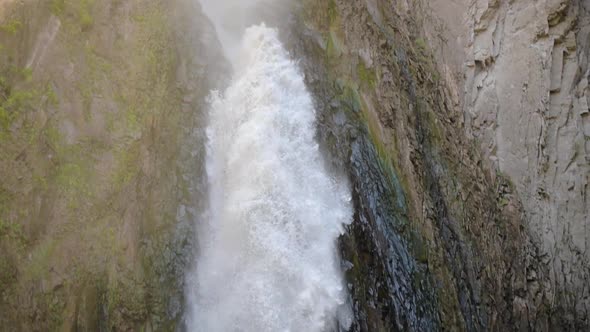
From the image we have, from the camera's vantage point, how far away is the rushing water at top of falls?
8039mm

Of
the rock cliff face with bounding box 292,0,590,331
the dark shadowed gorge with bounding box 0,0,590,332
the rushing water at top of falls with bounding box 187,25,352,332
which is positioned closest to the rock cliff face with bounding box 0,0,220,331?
the dark shadowed gorge with bounding box 0,0,590,332

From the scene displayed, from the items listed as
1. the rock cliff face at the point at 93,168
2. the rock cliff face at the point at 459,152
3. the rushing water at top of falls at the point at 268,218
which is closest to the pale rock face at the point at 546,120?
the rock cliff face at the point at 459,152

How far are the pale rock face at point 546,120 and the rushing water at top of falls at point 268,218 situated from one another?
539 centimetres

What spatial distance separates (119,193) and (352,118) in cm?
455

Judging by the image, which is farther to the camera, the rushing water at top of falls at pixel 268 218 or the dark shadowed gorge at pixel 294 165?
the rushing water at top of falls at pixel 268 218

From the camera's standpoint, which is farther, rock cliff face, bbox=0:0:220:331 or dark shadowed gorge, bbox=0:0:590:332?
dark shadowed gorge, bbox=0:0:590:332

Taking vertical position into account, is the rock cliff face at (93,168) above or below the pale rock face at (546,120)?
below

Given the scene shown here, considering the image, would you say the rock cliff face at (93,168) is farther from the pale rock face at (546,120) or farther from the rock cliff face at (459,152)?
the pale rock face at (546,120)

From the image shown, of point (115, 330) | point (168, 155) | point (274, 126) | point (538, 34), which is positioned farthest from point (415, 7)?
point (115, 330)

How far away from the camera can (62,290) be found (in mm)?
6500

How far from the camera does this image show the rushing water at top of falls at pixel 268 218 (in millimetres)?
8039

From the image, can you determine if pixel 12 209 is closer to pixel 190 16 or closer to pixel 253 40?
pixel 190 16

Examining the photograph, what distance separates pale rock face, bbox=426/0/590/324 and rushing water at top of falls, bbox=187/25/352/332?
5388 millimetres

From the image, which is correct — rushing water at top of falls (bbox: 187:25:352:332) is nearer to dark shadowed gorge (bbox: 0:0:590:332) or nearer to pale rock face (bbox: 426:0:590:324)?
dark shadowed gorge (bbox: 0:0:590:332)
